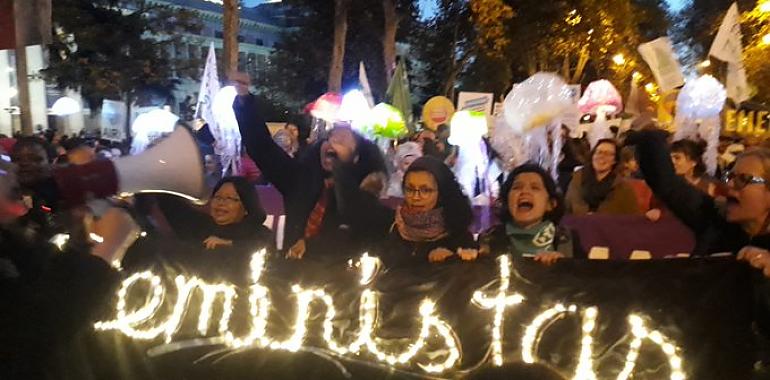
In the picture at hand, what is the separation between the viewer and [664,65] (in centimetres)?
1088

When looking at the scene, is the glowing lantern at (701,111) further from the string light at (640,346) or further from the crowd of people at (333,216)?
the string light at (640,346)

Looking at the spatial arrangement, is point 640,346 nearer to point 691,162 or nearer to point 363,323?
point 363,323

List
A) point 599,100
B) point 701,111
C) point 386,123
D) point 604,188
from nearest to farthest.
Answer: point 604,188
point 701,111
point 386,123
point 599,100

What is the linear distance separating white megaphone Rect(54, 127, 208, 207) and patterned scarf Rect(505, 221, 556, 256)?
1369 mm

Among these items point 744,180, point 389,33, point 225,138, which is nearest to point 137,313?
point 744,180

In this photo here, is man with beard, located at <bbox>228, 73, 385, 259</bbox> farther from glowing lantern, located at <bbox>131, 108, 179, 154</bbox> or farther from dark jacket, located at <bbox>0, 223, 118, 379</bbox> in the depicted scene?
glowing lantern, located at <bbox>131, 108, 179, 154</bbox>

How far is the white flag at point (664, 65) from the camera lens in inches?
424

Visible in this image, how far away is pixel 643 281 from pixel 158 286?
214 centimetres

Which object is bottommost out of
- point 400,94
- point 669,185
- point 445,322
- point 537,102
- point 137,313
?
point 137,313

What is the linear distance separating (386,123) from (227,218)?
762cm

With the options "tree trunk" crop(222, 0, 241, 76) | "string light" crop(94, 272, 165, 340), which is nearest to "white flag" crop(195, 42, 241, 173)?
"tree trunk" crop(222, 0, 241, 76)

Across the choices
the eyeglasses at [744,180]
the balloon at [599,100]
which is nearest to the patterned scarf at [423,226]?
the eyeglasses at [744,180]

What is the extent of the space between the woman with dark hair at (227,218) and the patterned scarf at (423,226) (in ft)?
2.58

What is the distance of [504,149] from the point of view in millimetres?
7520
